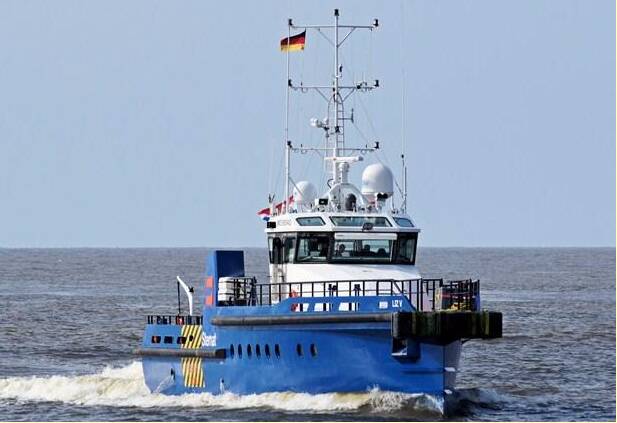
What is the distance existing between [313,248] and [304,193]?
2.21 meters

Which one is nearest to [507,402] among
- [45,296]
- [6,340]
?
[6,340]

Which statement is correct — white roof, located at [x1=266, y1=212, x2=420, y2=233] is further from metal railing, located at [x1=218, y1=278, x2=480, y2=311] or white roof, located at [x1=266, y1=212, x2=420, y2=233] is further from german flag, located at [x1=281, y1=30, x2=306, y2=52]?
german flag, located at [x1=281, y1=30, x2=306, y2=52]

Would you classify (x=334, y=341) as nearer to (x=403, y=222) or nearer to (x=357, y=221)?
(x=357, y=221)

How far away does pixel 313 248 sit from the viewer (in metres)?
36.6

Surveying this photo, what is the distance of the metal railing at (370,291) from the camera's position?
34219 mm

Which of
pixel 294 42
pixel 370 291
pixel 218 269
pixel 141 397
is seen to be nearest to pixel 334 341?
pixel 370 291

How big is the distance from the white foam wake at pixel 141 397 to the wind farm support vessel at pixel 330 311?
0.19 m

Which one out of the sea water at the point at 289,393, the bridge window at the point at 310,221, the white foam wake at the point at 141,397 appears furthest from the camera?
the bridge window at the point at 310,221

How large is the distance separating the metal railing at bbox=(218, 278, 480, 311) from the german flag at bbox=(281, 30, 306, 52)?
218 inches

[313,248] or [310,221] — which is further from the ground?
[310,221]

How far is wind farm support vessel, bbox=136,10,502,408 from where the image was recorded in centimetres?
3341

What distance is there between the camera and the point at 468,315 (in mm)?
33375

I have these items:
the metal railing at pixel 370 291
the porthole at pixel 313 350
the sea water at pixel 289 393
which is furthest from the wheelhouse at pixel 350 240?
the sea water at pixel 289 393

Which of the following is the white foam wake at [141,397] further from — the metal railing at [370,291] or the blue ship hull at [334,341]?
the metal railing at [370,291]
